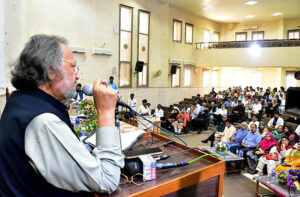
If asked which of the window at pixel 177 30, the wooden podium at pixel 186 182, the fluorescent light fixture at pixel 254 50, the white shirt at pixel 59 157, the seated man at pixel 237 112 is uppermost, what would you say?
the window at pixel 177 30

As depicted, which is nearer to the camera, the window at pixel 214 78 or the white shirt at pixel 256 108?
the white shirt at pixel 256 108

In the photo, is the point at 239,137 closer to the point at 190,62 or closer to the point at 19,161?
the point at 19,161

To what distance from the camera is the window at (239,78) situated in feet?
58.4

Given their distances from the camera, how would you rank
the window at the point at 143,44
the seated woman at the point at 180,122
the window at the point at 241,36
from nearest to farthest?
the seated woman at the point at 180,122
the window at the point at 143,44
the window at the point at 241,36

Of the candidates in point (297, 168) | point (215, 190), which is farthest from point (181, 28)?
point (215, 190)

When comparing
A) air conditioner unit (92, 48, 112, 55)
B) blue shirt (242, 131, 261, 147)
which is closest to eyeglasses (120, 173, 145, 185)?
blue shirt (242, 131, 261, 147)

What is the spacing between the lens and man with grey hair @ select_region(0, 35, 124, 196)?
785mm

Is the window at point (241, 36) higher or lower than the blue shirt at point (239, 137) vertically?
higher

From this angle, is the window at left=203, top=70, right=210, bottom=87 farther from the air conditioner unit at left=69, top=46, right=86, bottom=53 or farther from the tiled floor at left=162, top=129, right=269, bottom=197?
the tiled floor at left=162, top=129, right=269, bottom=197

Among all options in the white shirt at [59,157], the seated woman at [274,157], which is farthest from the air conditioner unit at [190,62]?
the white shirt at [59,157]

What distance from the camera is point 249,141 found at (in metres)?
6.27

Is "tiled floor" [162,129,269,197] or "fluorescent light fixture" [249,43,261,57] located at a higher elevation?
"fluorescent light fixture" [249,43,261,57]

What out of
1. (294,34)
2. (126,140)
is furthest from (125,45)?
(294,34)

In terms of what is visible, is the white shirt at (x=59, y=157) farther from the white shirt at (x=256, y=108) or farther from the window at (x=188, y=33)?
the window at (x=188, y=33)
